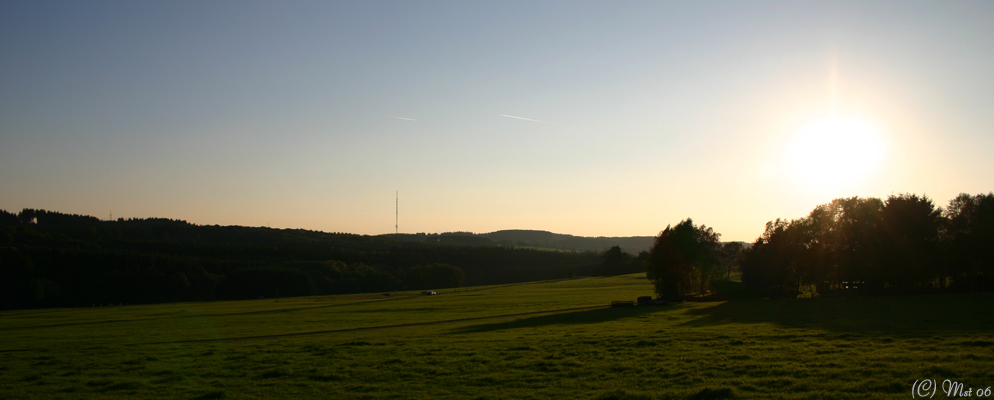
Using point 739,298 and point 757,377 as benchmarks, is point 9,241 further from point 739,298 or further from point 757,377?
point 757,377

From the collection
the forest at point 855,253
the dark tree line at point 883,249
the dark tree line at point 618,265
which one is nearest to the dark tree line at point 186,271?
the dark tree line at point 618,265

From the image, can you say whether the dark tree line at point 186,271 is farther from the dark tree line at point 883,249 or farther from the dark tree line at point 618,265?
the dark tree line at point 883,249

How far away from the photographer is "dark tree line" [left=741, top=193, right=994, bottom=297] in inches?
2223

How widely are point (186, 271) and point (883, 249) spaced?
133012 mm

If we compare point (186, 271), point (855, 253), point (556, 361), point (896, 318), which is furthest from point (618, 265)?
point (556, 361)

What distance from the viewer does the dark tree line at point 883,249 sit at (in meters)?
56.5

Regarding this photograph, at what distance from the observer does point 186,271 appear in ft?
423

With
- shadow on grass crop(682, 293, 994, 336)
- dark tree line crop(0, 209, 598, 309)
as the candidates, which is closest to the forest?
shadow on grass crop(682, 293, 994, 336)

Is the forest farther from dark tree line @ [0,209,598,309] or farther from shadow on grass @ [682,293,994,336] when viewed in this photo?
dark tree line @ [0,209,598,309]

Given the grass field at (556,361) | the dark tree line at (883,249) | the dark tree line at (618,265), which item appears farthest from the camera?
the dark tree line at (618,265)

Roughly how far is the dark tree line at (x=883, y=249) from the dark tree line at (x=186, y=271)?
98.9 m

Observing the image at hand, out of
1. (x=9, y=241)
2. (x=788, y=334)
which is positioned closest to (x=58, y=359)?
(x=788, y=334)

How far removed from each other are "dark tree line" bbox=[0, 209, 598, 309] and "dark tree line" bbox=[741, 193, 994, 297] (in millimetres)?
98929

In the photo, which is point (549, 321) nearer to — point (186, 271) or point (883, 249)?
point (883, 249)
